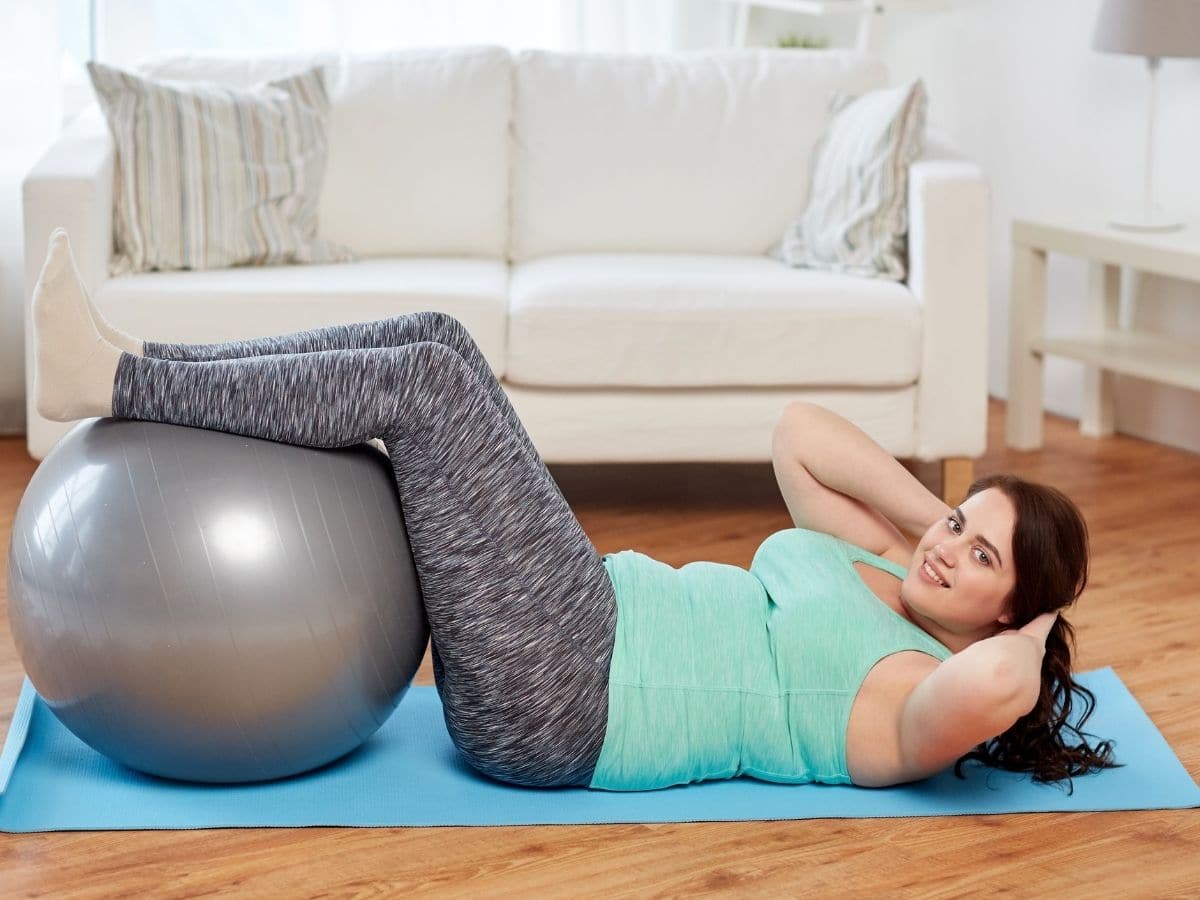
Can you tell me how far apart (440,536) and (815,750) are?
0.54 metres

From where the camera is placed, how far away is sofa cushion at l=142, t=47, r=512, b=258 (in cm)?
363

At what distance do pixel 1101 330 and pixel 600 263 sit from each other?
1.34 m

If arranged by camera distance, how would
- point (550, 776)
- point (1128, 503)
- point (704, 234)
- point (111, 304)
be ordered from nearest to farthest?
point (550, 776), point (111, 304), point (1128, 503), point (704, 234)

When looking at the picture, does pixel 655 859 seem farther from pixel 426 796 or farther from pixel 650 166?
pixel 650 166

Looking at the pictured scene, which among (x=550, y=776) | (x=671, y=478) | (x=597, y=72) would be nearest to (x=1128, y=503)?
(x=671, y=478)

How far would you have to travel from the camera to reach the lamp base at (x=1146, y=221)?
11.9ft

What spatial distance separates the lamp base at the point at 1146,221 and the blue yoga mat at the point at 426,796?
5.97 feet

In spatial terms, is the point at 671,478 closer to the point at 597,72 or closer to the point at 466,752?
the point at 597,72

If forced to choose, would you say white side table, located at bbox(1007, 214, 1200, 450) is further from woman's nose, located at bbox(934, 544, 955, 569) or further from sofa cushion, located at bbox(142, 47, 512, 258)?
woman's nose, located at bbox(934, 544, 955, 569)

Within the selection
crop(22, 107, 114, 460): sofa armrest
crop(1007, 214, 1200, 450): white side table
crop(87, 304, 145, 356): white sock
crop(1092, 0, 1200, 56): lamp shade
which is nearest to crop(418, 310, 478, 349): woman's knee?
crop(87, 304, 145, 356): white sock

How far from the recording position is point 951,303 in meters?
3.24

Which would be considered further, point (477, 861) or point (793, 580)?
point (793, 580)

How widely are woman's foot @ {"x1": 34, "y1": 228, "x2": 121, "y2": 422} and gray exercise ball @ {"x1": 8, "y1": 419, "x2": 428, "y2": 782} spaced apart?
0.25 feet

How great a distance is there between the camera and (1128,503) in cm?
341
